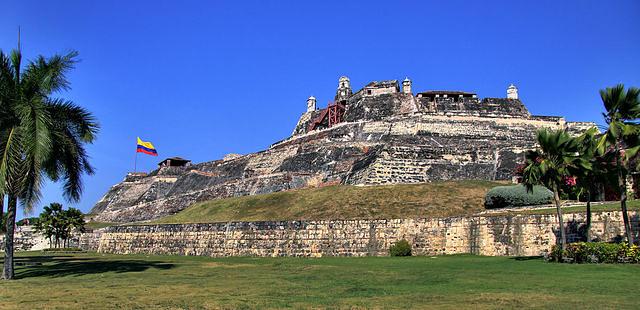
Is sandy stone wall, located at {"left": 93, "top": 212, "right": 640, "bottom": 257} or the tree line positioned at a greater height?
the tree line

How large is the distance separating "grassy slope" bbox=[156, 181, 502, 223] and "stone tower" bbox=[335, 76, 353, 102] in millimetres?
34175

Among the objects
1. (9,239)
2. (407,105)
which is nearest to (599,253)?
(9,239)

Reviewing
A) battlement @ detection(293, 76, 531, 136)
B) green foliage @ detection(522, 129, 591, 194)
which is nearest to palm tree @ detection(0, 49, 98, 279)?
green foliage @ detection(522, 129, 591, 194)

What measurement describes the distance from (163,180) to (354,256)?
39792 mm

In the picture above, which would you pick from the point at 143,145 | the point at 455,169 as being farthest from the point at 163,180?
the point at 455,169

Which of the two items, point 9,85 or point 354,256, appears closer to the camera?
point 9,85

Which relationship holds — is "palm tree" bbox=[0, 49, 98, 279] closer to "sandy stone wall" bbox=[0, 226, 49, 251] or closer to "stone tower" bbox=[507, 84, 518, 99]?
"sandy stone wall" bbox=[0, 226, 49, 251]

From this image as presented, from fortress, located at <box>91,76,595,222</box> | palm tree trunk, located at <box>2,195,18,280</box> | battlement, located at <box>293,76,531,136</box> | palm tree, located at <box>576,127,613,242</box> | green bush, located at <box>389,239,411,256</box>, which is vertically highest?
battlement, located at <box>293,76,531,136</box>

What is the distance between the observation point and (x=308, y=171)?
47.8 meters

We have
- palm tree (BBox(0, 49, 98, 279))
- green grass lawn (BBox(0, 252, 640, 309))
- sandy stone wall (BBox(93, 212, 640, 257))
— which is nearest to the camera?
green grass lawn (BBox(0, 252, 640, 309))

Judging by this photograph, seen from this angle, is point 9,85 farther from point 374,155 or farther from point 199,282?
point 374,155

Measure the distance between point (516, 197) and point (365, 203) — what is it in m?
7.92

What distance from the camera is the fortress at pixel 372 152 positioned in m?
41.5

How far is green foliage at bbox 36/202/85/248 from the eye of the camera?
158ft
